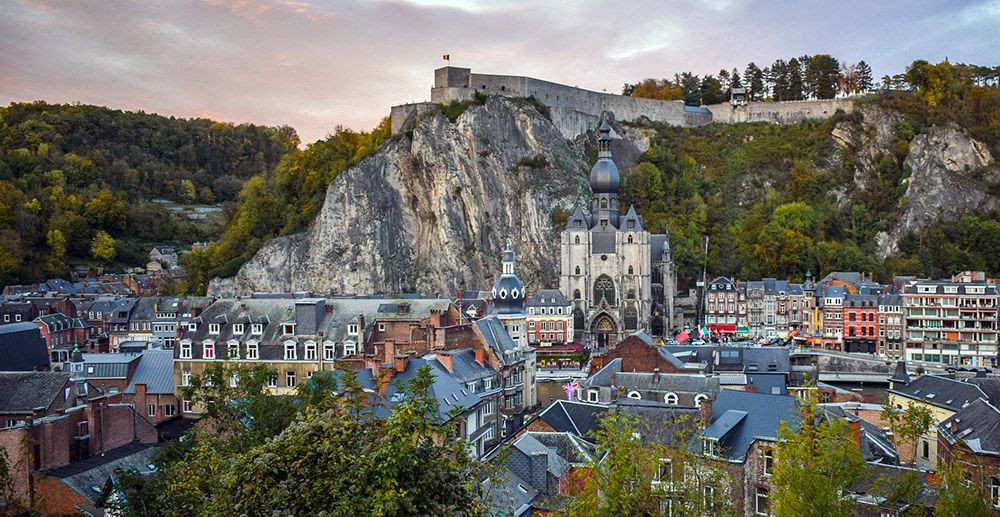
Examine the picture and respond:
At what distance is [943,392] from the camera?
34250mm

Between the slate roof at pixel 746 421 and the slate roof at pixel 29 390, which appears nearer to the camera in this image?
the slate roof at pixel 746 421

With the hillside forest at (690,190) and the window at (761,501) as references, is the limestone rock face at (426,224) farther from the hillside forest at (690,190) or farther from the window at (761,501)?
the window at (761,501)

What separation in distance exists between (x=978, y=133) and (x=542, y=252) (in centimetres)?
5249

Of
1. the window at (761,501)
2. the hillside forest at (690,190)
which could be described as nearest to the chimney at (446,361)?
the window at (761,501)

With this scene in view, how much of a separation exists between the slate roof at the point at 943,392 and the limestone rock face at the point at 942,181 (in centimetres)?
5263

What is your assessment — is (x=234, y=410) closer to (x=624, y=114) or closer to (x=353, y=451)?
(x=353, y=451)

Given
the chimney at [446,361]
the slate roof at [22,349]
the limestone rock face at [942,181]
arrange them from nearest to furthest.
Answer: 1. the chimney at [446,361]
2. the slate roof at [22,349]
3. the limestone rock face at [942,181]

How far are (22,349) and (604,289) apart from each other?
4805 cm

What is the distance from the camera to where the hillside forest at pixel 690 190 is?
83.2 m

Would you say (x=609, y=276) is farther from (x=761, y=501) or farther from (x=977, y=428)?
(x=761, y=501)

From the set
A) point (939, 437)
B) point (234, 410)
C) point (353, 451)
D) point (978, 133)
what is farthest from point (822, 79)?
point (353, 451)

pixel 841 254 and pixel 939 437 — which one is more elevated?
pixel 841 254

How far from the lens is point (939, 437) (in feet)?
94.2

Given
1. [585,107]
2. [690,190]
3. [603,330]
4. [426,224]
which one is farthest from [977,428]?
[585,107]
